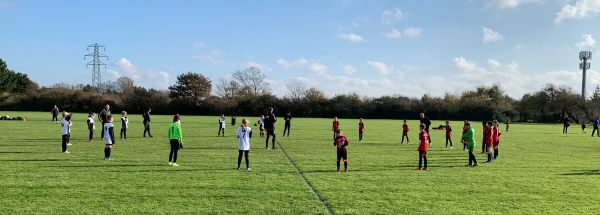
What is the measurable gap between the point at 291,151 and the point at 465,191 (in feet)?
32.3

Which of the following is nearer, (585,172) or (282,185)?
(282,185)

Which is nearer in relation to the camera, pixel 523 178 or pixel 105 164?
pixel 523 178

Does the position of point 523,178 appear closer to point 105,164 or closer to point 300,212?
point 300,212

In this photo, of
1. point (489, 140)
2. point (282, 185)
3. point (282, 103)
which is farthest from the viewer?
point (282, 103)

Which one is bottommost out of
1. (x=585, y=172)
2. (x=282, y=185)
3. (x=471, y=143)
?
(x=282, y=185)

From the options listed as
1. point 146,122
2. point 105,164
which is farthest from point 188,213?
point 146,122

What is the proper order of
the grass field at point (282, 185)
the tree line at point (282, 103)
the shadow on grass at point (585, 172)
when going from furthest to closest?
the tree line at point (282, 103)
the shadow on grass at point (585, 172)
the grass field at point (282, 185)

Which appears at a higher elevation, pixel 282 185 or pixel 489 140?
pixel 489 140

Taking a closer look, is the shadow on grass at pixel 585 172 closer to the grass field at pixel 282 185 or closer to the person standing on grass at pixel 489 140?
the grass field at pixel 282 185

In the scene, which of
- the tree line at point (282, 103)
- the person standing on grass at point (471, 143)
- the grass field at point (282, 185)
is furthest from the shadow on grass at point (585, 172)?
the tree line at point (282, 103)

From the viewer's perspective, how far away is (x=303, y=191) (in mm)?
10430

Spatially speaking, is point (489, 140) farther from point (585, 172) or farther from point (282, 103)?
point (282, 103)

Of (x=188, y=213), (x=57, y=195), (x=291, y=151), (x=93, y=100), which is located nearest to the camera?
(x=188, y=213)

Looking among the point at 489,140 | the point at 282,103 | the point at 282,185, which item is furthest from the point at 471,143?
the point at 282,103
